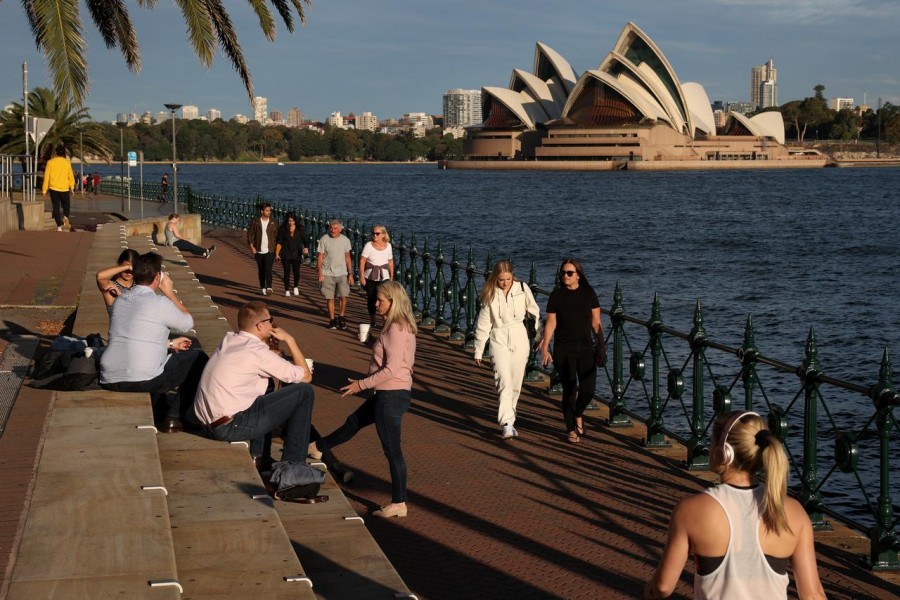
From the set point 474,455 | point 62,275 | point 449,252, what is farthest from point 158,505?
point 449,252

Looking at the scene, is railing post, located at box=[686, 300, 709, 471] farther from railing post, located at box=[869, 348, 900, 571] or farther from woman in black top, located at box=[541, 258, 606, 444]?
railing post, located at box=[869, 348, 900, 571]

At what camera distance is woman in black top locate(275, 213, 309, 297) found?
19.3 m

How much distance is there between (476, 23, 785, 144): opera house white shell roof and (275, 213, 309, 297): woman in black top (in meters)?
124

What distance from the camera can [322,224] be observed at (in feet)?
87.0

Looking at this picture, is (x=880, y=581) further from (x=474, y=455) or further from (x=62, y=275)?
(x=62, y=275)

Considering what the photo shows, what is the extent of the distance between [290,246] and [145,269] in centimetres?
1101

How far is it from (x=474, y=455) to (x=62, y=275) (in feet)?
35.5

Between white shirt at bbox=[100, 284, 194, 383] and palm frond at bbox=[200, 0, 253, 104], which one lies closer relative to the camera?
white shirt at bbox=[100, 284, 194, 383]

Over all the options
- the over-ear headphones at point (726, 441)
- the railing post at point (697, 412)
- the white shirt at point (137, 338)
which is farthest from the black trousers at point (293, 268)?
the over-ear headphones at point (726, 441)

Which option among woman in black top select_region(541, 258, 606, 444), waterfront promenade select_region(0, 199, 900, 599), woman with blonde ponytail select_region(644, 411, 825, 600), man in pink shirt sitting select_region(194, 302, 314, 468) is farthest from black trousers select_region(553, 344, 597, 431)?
woman with blonde ponytail select_region(644, 411, 825, 600)

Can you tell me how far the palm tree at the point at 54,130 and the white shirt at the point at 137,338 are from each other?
141 feet

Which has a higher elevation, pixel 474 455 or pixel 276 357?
pixel 276 357

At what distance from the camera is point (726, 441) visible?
152 inches

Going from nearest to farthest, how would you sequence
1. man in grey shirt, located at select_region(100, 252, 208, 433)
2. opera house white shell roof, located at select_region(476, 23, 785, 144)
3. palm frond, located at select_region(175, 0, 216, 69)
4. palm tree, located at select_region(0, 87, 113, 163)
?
man in grey shirt, located at select_region(100, 252, 208, 433), palm frond, located at select_region(175, 0, 216, 69), palm tree, located at select_region(0, 87, 113, 163), opera house white shell roof, located at select_region(476, 23, 785, 144)
